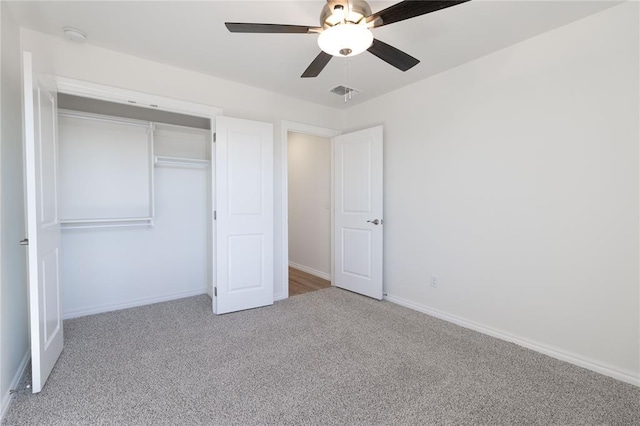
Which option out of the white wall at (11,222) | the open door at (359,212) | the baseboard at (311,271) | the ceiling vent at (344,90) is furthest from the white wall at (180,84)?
the baseboard at (311,271)

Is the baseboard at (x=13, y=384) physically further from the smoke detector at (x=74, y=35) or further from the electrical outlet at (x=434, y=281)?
the electrical outlet at (x=434, y=281)

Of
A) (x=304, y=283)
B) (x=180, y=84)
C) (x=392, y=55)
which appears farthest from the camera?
(x=304, y=283)

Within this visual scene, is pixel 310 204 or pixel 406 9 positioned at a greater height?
pixel 406 9

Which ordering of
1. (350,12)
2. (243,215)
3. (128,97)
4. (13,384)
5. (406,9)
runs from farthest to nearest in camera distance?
(243,215) < (128,97) < (13,384) < (350,12) < (406,9)

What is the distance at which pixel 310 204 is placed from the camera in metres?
5.13

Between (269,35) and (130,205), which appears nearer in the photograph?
(269,35)

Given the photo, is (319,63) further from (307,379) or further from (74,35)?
(307,379)

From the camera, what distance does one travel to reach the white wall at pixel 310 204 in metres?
4.78

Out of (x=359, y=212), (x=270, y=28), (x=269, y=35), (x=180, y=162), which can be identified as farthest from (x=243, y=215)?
(x=270, y=28)

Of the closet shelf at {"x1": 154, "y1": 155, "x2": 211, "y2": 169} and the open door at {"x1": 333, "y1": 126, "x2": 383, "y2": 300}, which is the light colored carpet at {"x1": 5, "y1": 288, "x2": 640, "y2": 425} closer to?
the open door at {"x1": 333, "y1": 126, "x2": 383, "y2": 300}

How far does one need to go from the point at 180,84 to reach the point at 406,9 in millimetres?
2462

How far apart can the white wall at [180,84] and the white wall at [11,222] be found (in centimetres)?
19

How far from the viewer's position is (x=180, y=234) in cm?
381

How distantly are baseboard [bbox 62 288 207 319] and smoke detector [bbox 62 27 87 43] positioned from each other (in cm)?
258
